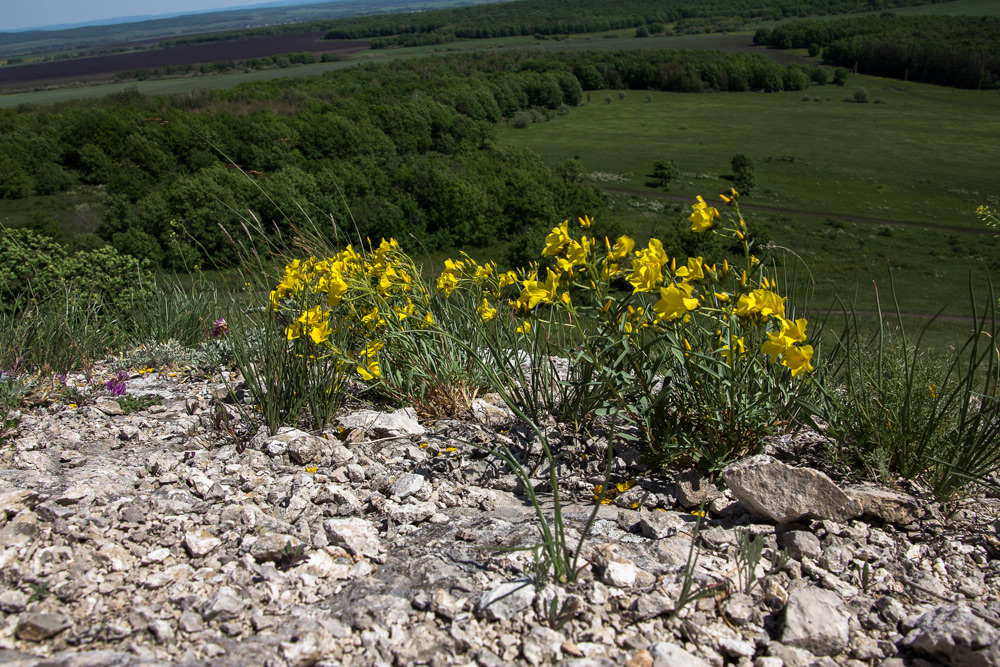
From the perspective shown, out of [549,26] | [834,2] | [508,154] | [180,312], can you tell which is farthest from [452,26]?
[180,312]

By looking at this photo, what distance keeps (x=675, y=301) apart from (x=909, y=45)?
120 metres

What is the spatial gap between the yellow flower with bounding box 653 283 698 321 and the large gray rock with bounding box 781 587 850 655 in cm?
82

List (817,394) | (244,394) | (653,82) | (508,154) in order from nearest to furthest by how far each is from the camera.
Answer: (817,394) < (244,394) < (508,154) < (653,82)

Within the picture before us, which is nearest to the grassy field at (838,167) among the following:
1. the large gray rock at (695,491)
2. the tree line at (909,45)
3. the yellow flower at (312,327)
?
the tree line at (909,45)

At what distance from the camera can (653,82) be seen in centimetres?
10181

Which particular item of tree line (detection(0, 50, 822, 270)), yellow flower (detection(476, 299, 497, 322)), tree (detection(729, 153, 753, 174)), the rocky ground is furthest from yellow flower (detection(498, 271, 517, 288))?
tree (detection(729, 153, 753, 174))

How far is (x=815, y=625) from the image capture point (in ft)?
5.33

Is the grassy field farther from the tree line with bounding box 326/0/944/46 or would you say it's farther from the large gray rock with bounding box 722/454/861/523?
the tree line with bounding box 326/0/944/46

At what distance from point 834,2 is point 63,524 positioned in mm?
185716

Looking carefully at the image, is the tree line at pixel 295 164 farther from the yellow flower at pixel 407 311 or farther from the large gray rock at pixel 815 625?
the large gray rock at pixel 815 625

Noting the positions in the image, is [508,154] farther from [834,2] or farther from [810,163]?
[834,2]

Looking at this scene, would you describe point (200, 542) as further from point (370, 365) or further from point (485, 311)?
point (485, 311)

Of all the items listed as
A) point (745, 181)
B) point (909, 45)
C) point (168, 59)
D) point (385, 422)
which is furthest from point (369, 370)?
→ point (168, 59)

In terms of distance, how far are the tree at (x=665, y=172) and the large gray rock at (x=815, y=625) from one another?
5671 centimetres
